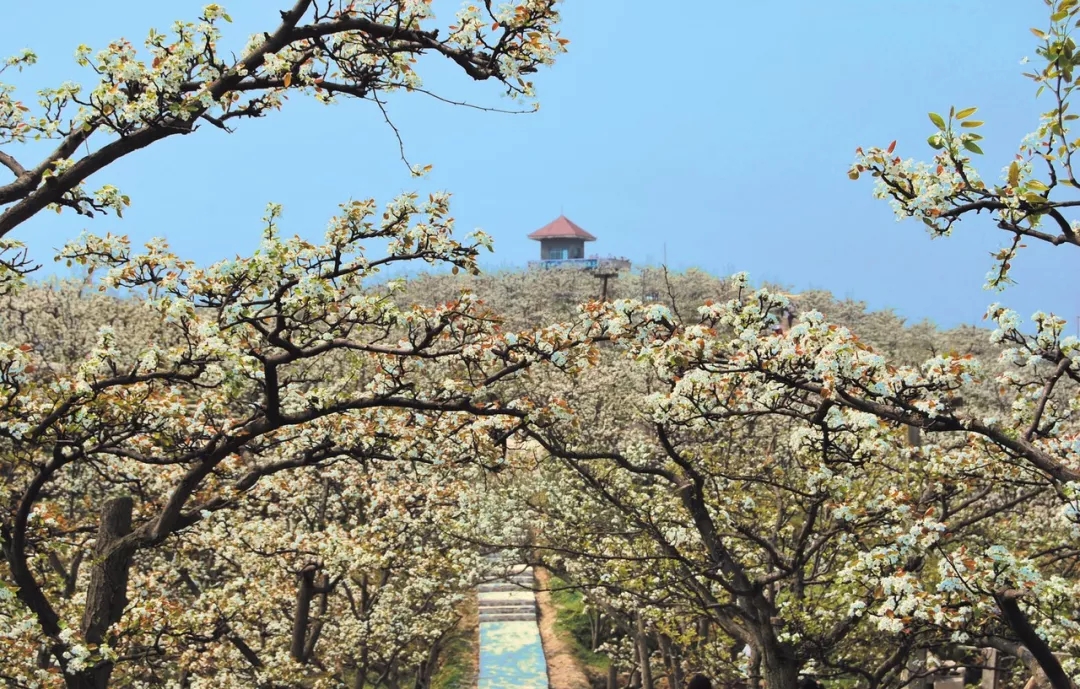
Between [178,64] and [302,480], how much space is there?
12.7 meters

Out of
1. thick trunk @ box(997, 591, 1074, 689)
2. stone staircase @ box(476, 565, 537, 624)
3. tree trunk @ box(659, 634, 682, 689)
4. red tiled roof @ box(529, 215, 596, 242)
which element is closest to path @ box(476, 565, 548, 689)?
stone staircase @ box(476, 565, 537, 624)

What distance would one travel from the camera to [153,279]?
753cm

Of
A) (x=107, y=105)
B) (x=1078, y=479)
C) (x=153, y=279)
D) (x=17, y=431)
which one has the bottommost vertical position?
(x=1078, y=479)

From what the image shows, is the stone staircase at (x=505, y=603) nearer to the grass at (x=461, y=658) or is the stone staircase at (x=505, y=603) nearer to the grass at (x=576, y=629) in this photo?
the grass at (x=461, y=658)

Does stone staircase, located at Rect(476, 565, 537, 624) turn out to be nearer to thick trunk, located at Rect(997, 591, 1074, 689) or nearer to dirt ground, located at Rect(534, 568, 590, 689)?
dirt ground, located at Rect(534, 568, 590, 689)

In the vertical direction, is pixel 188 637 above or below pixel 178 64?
below

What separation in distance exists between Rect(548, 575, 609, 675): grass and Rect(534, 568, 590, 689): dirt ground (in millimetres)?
213

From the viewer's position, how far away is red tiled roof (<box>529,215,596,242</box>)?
10556 centimetres

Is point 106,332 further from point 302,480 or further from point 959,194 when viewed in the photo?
point 302,480

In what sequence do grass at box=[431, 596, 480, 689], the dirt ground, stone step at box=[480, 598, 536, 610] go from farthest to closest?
stone step at box=[480, 598, 536, 610] < the dirt ground < grass at box=[431, 596, 480, 689]

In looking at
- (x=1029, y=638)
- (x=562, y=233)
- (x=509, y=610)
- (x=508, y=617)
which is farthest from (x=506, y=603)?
(x=562, y=233)

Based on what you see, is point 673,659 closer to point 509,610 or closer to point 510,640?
point 510,640

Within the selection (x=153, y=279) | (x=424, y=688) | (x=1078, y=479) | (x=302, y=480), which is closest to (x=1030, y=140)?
(x=1078, y=479)

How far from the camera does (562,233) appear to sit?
105 metres
